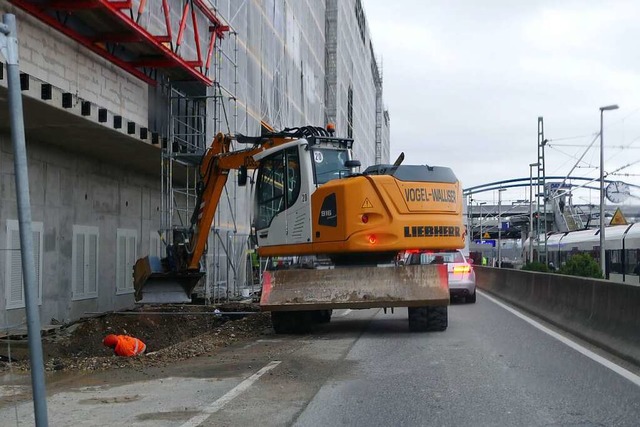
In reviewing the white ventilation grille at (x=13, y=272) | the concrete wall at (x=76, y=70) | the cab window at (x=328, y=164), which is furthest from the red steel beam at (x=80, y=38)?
the cab window at (x=328, y=164)

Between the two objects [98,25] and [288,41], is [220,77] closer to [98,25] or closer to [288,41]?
[98,25]

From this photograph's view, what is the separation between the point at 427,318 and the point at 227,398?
612 cm

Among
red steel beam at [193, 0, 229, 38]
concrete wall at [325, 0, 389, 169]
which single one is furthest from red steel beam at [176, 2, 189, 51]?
concrete wall at [325, 0, 389, 169]

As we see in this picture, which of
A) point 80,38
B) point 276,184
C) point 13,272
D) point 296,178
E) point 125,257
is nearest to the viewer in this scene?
point 296,178

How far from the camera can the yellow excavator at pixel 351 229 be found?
11969 millimetres

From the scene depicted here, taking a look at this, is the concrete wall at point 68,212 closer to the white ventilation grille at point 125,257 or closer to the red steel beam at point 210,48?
the white ventilation grille at point 125,257

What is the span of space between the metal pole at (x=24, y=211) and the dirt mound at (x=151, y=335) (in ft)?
19.1

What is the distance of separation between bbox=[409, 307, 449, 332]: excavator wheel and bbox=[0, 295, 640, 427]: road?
0.89 metres

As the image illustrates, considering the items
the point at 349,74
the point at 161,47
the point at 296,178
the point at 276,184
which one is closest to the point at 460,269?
the point at 276,184

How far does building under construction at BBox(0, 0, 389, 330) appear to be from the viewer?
44.3ft

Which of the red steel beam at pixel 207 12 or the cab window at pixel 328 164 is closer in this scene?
the cab window at pixel 328 164

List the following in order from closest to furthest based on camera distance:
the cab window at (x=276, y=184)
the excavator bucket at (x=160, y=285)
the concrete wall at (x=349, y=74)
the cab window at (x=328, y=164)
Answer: the cab window at (x=328, y=164), the cab window at (x=276, y=184), the excavator bucket at (x=160, y=285), the concrete wall at (x=349, y=74)

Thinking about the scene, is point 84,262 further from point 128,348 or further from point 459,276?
point 459,276

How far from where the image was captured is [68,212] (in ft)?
55.1
